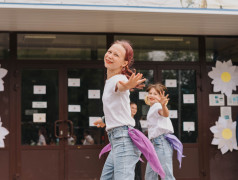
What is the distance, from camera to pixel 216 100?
859cm

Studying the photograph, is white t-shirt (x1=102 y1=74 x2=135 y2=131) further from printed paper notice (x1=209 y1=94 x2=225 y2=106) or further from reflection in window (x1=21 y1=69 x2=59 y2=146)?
printed paper notice (x1=209 y1=94 x2=225 y2=106)

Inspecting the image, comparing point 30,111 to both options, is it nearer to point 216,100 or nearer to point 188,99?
point 188,99

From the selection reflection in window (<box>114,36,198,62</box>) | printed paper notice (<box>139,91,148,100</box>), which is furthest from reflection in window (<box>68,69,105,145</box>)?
reflection in window (<box>114,36,198,62</box>)

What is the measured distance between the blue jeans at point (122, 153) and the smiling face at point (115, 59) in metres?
0.57

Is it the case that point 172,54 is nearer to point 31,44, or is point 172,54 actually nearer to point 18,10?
point 31,44

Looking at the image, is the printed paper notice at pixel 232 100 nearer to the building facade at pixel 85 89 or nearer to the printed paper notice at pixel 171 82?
the building facade at pixel 85 89

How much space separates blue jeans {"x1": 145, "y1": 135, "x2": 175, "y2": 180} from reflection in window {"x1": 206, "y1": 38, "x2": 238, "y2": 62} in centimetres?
354

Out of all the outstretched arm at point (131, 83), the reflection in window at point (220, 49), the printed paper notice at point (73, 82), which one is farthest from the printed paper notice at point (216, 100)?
the outstretched arm at point (131, 83)

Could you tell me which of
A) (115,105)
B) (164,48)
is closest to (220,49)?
(164,48)

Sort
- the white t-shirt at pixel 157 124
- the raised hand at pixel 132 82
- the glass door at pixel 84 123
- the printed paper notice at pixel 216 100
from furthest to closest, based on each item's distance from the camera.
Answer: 1. the printed paper notice at pixel 216 100
2. the glass door at pixel 84 123
3. the white t-shirt at pixel 157 124
4. the raised hand at pixel 132 82

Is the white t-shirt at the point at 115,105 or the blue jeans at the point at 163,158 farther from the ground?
the white t-shirt at the point at 115,105

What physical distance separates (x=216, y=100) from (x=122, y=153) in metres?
5.38

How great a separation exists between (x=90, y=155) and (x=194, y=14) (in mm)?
3383

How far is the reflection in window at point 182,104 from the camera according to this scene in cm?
845
